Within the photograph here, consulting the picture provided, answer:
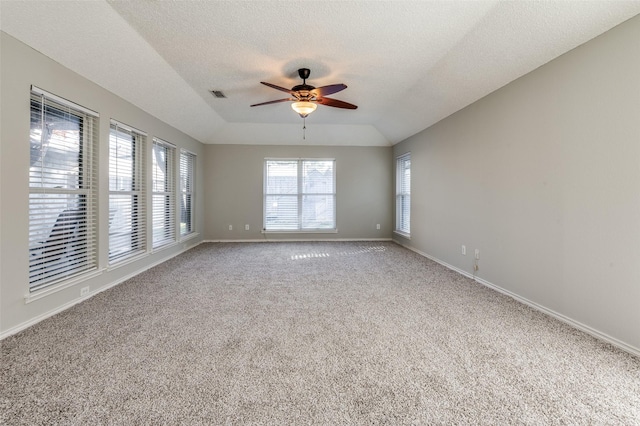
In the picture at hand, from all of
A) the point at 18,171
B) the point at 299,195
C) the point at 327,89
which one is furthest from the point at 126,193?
the point at 299,195

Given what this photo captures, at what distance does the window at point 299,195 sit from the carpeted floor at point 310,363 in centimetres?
359

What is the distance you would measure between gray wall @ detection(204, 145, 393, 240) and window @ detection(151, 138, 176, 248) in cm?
146

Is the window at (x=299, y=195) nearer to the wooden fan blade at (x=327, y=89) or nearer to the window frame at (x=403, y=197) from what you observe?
A: the window frame at (x=403, y=197)

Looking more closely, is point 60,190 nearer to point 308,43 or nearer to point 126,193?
point 126,193

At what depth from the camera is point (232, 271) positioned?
3932mm

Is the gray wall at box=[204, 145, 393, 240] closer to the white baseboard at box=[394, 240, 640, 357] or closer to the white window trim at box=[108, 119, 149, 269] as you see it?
the white window trim at box=[108, 119, 149, 269]

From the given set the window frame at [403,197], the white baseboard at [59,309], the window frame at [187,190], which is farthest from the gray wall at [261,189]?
the white baseboard at [59,309]

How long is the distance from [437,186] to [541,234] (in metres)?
2.04

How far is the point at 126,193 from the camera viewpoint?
3.59 m

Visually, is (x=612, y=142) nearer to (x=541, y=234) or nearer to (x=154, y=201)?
(x=541, y=234)

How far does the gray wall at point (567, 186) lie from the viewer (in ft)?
6.34

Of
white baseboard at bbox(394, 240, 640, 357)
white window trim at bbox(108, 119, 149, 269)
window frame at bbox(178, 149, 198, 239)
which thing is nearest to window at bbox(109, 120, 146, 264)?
white window trim at bbox(108, 119, 149, 269)

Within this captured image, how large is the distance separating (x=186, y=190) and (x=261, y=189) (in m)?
1.60

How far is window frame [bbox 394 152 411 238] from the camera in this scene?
576 centimetres
